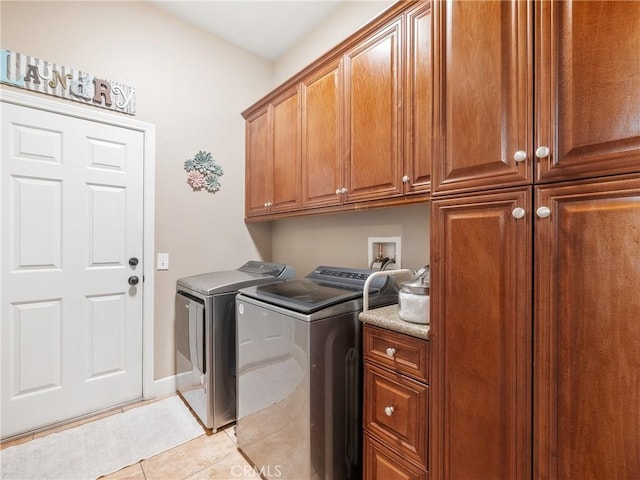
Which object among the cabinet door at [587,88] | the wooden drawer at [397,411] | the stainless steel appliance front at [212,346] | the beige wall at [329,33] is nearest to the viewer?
the cabinet door at [587,88]

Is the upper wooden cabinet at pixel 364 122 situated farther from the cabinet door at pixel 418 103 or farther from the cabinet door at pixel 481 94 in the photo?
the cabinet door at pixel 481 94

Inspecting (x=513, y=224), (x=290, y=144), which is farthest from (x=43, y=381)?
(x=513, y=224)

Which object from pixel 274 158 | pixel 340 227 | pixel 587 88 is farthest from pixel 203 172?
pixel 587 88

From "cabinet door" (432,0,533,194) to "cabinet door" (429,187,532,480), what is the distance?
79mm

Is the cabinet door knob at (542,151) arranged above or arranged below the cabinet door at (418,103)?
below

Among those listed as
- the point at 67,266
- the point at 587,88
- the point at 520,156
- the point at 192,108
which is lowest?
the point at 67,266

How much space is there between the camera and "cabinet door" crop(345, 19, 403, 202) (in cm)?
152

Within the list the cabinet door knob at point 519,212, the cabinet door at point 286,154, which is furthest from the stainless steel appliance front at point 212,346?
the cabinet door knob at point 519,212

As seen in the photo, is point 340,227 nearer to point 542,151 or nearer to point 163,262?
point 163,262

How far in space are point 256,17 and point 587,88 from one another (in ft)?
8.06

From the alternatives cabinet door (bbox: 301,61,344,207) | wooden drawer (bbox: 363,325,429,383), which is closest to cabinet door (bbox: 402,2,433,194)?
cabinet door (bbox: 301,61,344,207)

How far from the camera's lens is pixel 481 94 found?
88 cm

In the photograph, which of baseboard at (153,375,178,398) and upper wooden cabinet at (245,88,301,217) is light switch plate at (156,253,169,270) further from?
baseboard at (153,375,178,398)

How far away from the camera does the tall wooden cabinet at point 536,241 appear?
68 centimetres
